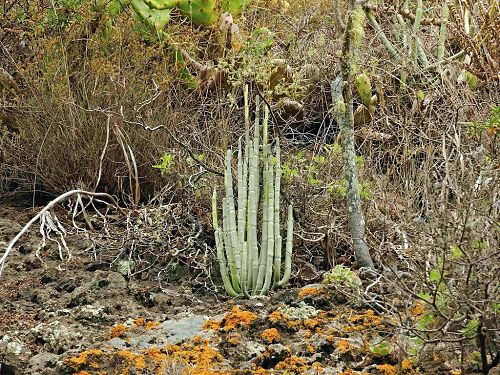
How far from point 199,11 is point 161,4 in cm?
44

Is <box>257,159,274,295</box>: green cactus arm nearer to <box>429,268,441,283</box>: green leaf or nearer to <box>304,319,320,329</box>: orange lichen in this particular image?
<box>304,319,320,329</box>: orange lichen

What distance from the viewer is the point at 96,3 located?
645cm

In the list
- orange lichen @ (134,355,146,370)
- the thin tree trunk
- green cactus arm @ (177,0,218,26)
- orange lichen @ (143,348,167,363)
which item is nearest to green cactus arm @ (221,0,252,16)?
green cactus arm @ (177,0,218,26)

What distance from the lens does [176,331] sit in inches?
152

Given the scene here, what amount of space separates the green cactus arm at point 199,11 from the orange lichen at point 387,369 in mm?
4019

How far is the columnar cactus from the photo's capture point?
442 centimetres

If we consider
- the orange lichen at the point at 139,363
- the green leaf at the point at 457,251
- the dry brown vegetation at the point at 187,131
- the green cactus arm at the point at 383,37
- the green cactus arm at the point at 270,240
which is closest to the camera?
the green leaf at the point at 457,251

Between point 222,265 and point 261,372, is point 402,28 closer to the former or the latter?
point 222,265

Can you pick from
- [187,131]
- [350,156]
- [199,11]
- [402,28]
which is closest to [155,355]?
[350,156]

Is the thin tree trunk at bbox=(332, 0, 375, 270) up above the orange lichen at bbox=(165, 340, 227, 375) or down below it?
above

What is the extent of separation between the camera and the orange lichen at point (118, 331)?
3850 mm

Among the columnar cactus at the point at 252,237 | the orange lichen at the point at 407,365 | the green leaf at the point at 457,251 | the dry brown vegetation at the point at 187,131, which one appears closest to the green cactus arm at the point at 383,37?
the dry brown vegetation at the point at 187,131

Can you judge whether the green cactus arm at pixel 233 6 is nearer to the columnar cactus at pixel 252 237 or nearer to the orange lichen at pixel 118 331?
the columnar cactus at pixel 252 237

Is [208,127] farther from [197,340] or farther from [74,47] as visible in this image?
[197,340]
